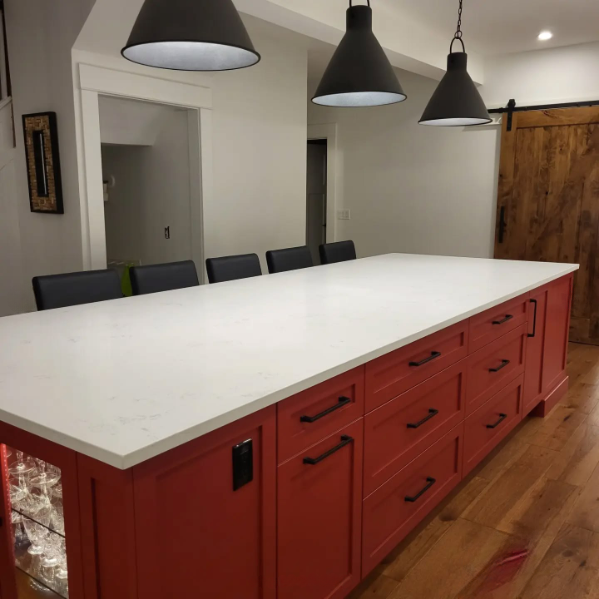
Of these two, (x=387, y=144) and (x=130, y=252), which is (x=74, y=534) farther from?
(x=387, y=144)

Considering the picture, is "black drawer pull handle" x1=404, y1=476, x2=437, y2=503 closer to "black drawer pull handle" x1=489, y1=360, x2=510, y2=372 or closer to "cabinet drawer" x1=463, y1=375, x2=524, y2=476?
"cabinet drawer" x1=463, y1=375, x2=524, y2=476

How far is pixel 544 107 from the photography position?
5148 mm

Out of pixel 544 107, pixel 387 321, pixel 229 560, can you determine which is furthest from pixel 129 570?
pixel 544 107

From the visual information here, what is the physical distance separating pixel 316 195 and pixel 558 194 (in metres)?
3.12

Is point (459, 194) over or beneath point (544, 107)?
beneath

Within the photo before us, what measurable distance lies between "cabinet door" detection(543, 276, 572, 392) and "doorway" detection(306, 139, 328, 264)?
4.00 meters

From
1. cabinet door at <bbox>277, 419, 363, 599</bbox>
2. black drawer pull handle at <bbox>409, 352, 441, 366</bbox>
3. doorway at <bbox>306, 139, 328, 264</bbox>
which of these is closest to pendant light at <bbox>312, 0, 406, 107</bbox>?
black drawer pull handle at <bbox>409, 352, 441, 366</bbox>

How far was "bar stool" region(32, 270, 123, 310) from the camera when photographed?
239cm

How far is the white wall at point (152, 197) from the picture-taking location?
14.9ft

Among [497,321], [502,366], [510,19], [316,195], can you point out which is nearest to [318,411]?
[497,321]

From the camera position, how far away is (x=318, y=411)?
4.99 feet

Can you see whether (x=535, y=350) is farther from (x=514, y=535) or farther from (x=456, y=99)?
(x=456, y=99)

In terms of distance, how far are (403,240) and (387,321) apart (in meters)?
4.38

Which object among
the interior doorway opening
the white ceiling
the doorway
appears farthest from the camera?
the doorway
